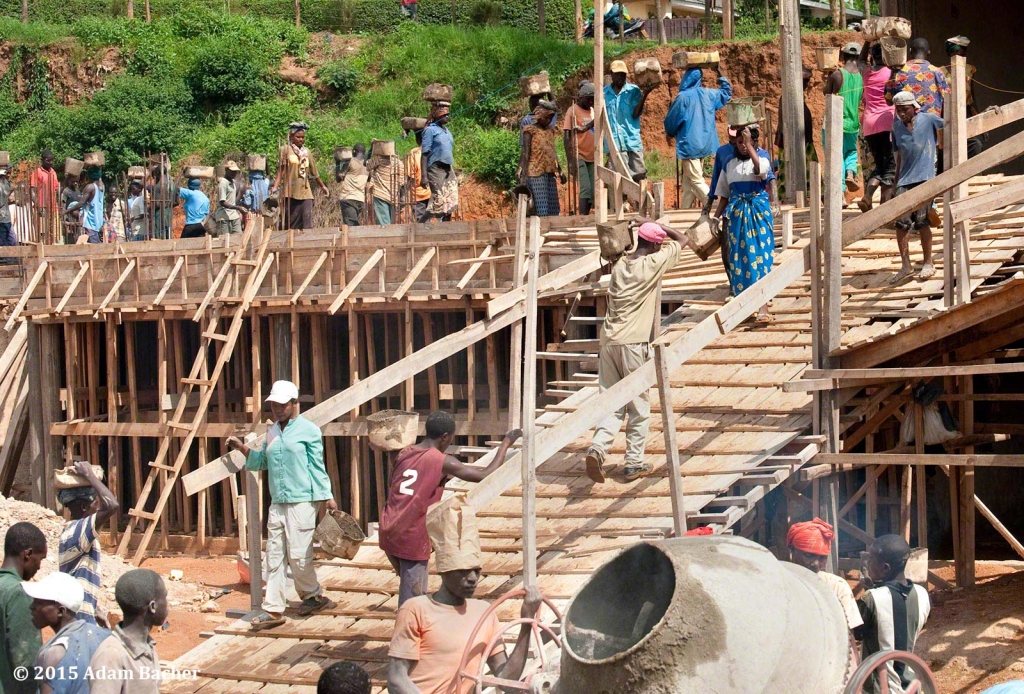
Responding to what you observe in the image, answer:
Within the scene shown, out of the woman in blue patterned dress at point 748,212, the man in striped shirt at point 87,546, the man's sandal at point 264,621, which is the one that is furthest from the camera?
the woman in blue patterned dress at point 748,212

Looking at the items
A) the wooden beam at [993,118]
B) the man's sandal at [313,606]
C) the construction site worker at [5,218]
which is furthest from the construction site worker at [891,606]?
the construction site worker at [5,218]

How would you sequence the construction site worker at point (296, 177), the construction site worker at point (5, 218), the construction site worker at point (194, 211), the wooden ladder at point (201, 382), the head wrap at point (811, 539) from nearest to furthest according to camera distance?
the head wrap at point (811, 539)
the wooden ladder at point (201, 382)
the construction site worker at point (296, 177)
the construction site worker at point (194, 211)
the construction site worker at point (5, 218)

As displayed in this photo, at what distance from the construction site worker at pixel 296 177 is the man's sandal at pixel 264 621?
8575mm

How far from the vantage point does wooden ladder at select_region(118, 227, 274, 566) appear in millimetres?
14773

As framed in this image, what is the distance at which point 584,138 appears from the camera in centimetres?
1460

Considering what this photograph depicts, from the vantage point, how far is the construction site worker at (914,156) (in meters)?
10.9

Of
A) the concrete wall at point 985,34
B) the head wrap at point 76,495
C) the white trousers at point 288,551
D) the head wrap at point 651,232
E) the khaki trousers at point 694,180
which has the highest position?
the concrete wall at point 985,34

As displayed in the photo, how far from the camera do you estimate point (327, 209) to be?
21.1m

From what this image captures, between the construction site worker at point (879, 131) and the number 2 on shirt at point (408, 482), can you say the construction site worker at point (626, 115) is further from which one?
the number 2 on shirt at point (408, 482)

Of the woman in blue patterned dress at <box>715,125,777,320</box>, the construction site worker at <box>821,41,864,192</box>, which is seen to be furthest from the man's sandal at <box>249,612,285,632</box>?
the construction site worker at <box>821,41,864,192</box>

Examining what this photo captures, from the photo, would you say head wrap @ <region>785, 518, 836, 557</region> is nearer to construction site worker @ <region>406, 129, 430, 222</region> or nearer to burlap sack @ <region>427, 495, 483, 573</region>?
burlap sack @ <region>427, 495, 483, 573</region>

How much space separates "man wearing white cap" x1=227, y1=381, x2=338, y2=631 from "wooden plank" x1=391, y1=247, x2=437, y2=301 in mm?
5242

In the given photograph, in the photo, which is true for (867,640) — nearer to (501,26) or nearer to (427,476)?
(427,476)

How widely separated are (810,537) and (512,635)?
184 centimetres
